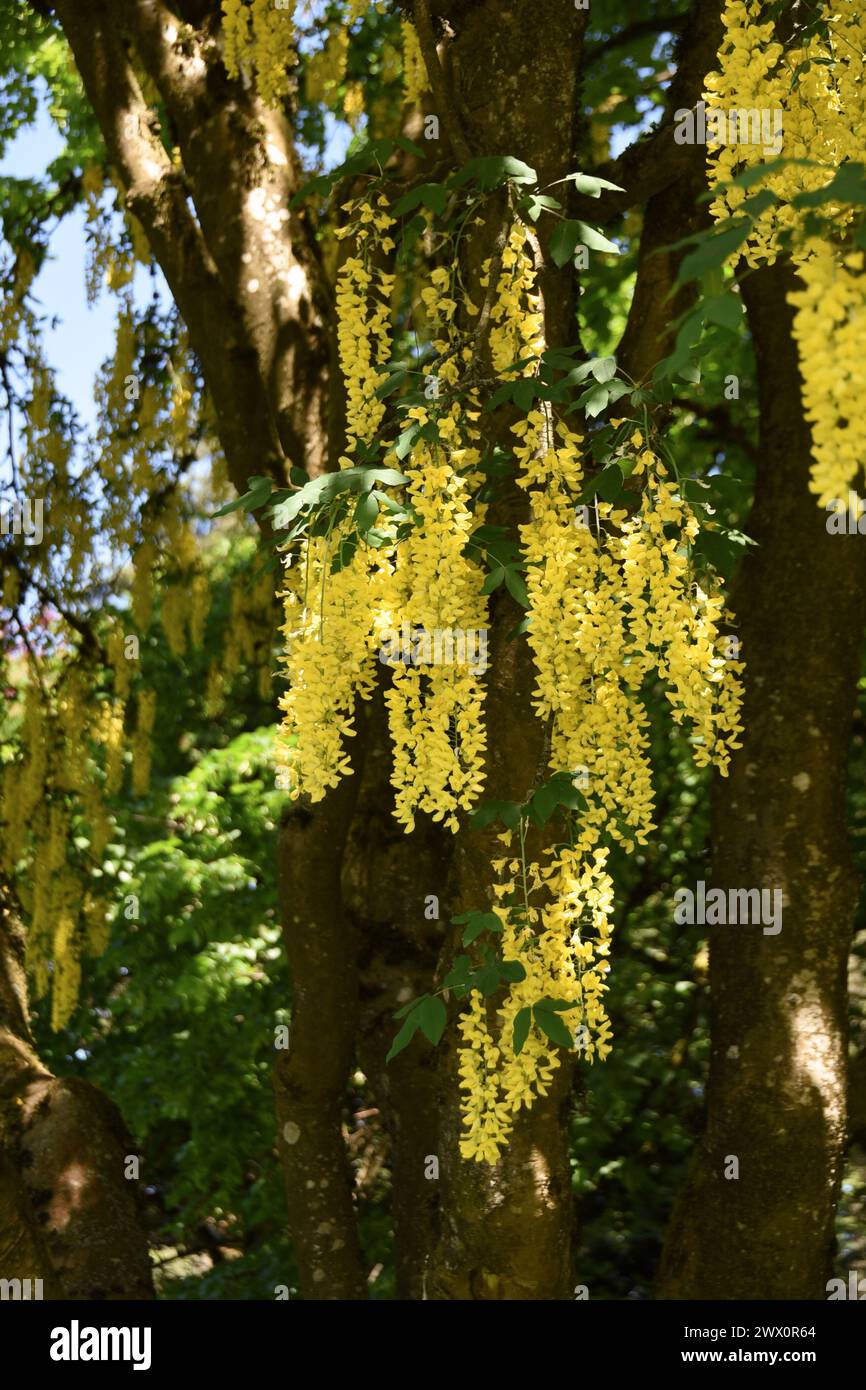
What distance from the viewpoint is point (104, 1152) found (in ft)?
12.4

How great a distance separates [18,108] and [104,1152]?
468cm

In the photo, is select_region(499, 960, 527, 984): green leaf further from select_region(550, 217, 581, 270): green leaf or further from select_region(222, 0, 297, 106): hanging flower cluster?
select_region(222, 0, 297, 106): hanging flower cluster

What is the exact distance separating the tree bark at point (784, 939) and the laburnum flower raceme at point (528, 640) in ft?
2.60

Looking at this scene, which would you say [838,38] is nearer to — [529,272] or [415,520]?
[529,272]

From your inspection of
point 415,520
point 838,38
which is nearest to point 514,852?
point 415,520

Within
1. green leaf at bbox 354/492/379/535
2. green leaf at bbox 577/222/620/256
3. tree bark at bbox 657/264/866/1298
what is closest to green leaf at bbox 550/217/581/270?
green leaf at bbox 577/222/620/256

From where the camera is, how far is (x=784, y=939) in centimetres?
361

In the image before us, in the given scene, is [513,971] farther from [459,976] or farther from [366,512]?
[366,512]

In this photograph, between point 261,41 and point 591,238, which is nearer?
point 591,238

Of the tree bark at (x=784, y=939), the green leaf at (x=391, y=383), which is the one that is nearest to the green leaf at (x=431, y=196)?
the green leaf at (x=391, y=383)

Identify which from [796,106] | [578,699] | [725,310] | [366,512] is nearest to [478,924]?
[578,699]

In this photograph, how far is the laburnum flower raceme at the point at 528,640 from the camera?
2668 mm

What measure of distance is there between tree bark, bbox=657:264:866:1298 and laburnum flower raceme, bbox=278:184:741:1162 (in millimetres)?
A: 794

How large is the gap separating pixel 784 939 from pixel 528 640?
1.30 metres
